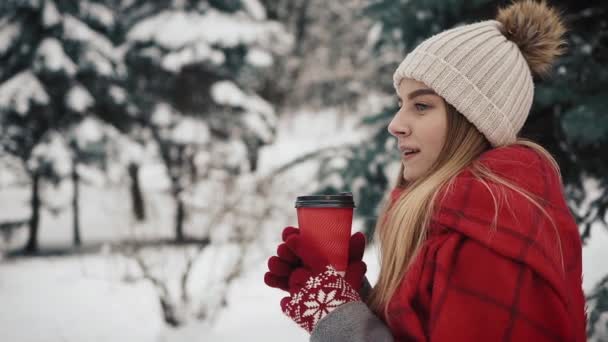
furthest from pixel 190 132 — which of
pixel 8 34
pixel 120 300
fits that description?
pixel 120 300

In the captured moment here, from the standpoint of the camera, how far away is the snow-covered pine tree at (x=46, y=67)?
9547 millimetres

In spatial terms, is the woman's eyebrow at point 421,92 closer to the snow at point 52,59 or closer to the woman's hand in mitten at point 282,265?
the woman's hand in mitten at point 282,265

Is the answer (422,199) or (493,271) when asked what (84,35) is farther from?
(493,271)

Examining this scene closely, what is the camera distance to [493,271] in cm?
113

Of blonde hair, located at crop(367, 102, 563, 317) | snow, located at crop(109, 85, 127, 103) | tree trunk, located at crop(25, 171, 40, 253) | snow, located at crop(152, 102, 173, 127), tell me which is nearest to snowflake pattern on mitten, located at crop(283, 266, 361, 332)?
blonde hair, located at crop(367, 102, 563, 317)

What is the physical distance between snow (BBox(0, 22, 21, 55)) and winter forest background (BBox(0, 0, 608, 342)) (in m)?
0.04

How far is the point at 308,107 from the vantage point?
1858 cm

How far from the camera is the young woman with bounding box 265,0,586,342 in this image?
1127mm

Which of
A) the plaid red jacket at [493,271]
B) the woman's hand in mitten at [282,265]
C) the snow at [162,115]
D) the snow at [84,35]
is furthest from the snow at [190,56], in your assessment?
the plaid red jacket at [493,271]

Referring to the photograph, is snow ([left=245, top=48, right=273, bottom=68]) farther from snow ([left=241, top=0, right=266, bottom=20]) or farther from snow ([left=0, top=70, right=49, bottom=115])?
snow ([left=0, top=70, right=49, bottom=115])

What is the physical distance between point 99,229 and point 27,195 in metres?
2.00

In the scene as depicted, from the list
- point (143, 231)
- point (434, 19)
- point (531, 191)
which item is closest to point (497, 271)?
point (531, 191)

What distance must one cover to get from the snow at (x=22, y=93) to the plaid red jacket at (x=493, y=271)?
10.1 metres

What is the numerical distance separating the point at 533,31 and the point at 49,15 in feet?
34.3
